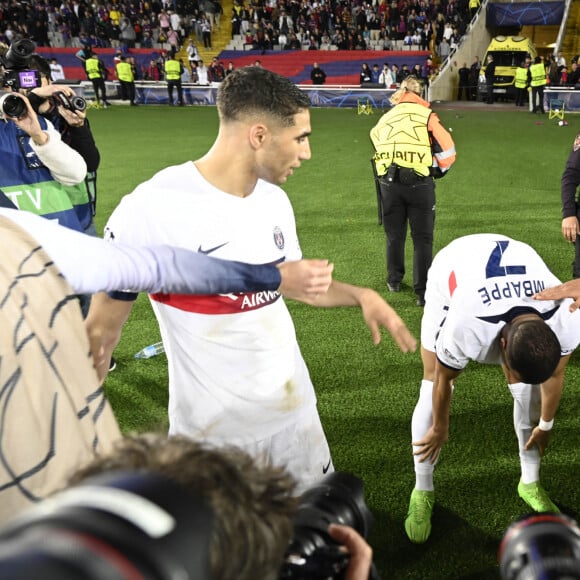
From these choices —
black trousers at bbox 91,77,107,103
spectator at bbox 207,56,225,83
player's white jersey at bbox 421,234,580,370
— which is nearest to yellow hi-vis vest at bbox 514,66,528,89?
spectator at bbox 207,56,225,83

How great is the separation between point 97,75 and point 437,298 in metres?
18.9

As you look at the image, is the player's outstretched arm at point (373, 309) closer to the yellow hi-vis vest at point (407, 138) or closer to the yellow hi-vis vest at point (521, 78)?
the yellow hi-vis vest at point (407, 138)

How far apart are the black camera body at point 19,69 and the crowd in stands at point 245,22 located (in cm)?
2229

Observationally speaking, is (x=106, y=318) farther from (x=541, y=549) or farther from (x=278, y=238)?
(x=541, y=549)

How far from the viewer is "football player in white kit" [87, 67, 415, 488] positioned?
183cm

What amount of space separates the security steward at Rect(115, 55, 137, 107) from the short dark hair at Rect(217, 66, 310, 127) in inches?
748

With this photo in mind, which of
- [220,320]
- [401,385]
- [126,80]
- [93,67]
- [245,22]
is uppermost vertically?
[245,22]

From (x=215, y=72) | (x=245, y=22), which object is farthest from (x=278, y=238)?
(x=245, y=22)

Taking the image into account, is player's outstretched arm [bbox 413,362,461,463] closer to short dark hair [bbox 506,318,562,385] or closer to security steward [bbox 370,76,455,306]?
short dark hair [bbox 506,318,562,385]

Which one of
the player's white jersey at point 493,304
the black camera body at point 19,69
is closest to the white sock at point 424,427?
the player's white jersey at point 493,304

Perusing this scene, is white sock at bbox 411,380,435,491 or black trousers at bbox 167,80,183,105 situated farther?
black trousers at bbox 167,80,183,105

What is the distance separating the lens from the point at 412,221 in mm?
4875

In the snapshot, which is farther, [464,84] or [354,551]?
[464,84]

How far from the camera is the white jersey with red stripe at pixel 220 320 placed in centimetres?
183
